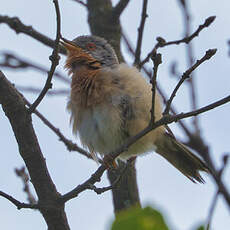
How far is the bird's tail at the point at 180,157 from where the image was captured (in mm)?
5691

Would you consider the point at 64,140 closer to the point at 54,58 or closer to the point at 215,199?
the point at 54,58

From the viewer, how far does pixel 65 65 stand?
235 inches

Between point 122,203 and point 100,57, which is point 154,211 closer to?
point 122,203

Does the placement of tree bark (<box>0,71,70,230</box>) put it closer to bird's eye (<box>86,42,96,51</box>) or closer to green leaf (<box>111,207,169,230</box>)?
bird's eye (<box>86,42,96,51</box>)

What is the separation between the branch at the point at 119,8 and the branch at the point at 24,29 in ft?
2.94

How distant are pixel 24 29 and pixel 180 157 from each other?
2.64 metres

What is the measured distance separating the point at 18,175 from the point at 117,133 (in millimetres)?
1325

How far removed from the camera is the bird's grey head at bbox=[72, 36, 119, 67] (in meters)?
5.89

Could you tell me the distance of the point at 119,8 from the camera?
6.25 metres

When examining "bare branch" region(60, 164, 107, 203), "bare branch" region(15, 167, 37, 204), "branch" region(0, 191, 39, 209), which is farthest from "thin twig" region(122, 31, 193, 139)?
"bare branch" region(15, 167, 37, 204)

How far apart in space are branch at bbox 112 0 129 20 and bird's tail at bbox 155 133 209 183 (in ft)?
6.27

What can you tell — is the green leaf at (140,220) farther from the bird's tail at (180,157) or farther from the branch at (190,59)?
the bird's tail at (180,157)

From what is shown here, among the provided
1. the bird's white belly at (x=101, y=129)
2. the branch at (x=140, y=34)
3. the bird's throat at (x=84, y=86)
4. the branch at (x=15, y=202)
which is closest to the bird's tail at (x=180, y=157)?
the bird's white belly at (x=101, y=129)

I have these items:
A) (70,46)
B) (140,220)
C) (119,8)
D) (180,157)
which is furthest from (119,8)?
(140,220)
